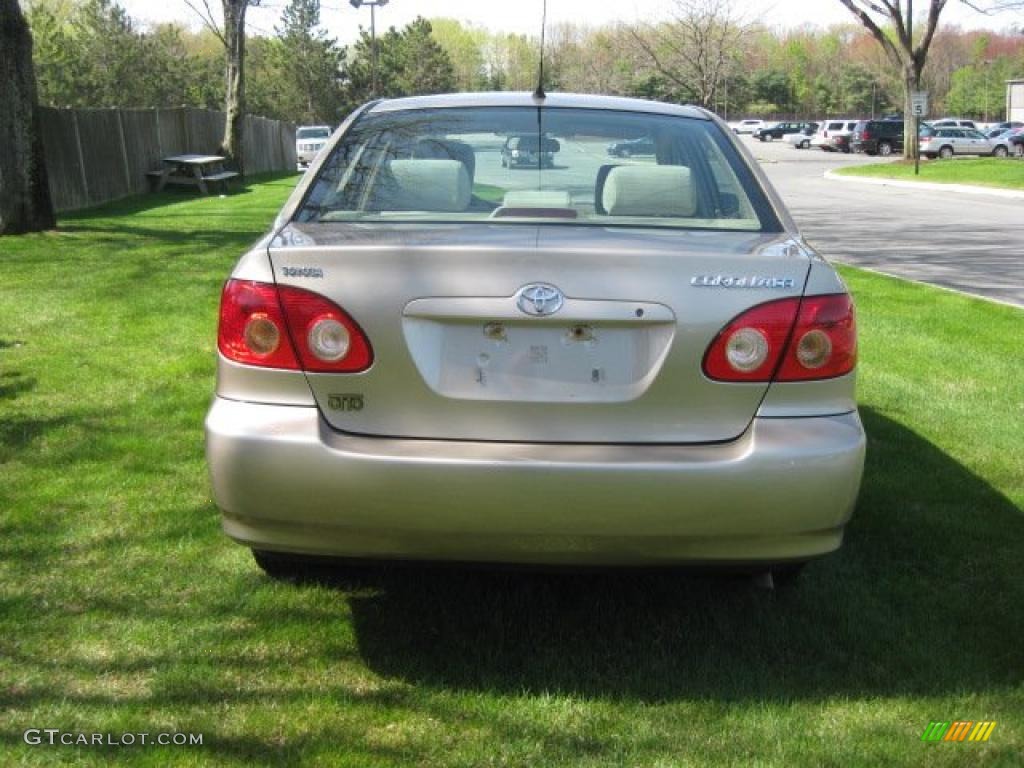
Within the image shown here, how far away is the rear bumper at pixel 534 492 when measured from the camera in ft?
9.47

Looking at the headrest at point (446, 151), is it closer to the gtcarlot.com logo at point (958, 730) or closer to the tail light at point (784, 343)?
the tail light at point (784, 343)

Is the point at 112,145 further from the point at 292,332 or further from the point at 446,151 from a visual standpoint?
the point at 292,332

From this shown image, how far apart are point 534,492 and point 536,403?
0.23m

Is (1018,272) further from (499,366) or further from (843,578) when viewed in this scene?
(499,366)

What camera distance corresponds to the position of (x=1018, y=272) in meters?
12.1

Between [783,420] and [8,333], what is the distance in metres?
6.13

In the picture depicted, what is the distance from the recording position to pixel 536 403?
293 centimetres

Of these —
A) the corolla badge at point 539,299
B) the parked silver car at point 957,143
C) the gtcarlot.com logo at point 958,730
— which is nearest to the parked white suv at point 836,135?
the parked silver car at point 957,143

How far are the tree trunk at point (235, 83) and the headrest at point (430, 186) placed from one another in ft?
91.2

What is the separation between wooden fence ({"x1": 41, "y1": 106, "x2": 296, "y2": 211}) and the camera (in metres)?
19.5

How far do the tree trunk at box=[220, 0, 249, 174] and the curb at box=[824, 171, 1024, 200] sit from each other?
1775 cm

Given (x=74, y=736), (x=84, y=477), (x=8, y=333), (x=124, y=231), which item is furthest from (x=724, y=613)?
(x=124, y=231)

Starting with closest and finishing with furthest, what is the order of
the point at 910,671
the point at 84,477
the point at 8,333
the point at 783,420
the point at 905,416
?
the point at 783,420 < the point at 910,671 < the point at 84,477 < the point at 905,416 < the point at 8,333

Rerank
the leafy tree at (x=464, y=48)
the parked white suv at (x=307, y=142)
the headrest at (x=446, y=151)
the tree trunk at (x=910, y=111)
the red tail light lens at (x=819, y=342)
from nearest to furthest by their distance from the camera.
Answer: the red tail light lens at (x=819, y=342) < the headrest at (x=446, y=151) < the tree trunk at (x=910, y=111) < the parked white suv at (x=307, y=142) < the leafy tree at (x=464, y=48)
